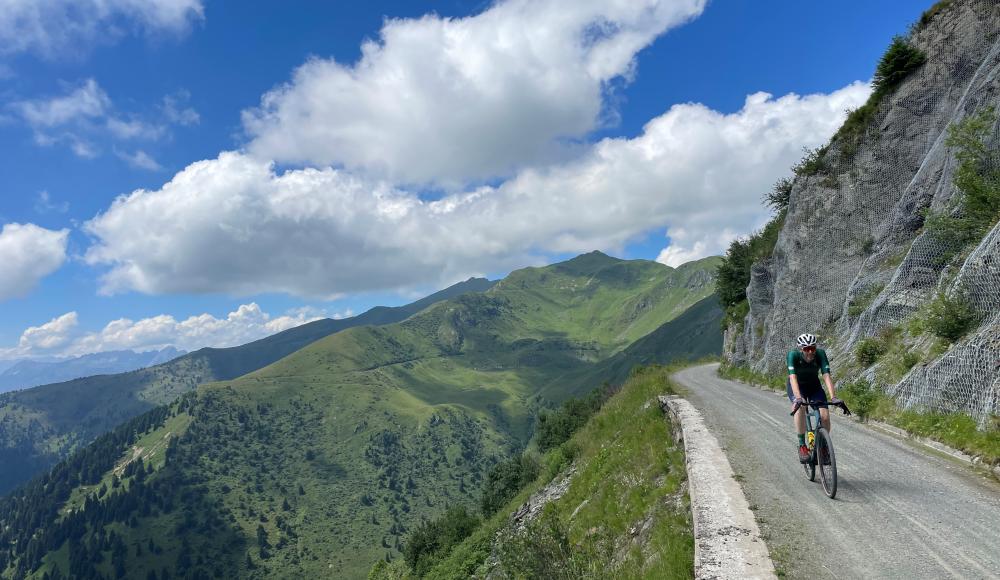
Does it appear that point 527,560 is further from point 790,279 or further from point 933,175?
point 790,279

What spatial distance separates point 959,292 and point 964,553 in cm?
1148

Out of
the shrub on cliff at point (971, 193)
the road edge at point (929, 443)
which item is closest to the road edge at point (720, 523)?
the road edge at point (929, 443)

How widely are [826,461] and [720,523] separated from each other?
3.01 m

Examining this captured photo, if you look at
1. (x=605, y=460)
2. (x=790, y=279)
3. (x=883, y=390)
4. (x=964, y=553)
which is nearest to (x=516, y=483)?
(x=790, y=279)

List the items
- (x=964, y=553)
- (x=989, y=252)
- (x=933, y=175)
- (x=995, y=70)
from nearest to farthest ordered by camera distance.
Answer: (x=964, y=553) → (x=989, y=252) → (x=995, y=70) → (x=933, y=175)

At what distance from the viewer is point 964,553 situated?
6.65 m

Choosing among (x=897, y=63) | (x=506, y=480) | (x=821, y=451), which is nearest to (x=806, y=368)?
(x=821, y=451)

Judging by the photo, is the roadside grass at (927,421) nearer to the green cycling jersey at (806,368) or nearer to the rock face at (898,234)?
the rock face at (898,234)

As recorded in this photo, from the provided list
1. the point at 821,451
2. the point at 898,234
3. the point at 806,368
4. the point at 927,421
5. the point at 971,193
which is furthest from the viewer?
the point at 898,234

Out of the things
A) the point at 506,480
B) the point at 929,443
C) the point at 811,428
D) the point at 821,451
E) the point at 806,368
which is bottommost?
the point at 506,480

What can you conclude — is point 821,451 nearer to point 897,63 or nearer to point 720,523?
point 720,523

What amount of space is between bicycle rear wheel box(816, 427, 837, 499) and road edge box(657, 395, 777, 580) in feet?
5.07

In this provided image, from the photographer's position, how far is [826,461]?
30.6 feet

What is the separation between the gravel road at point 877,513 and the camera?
21.5ft
